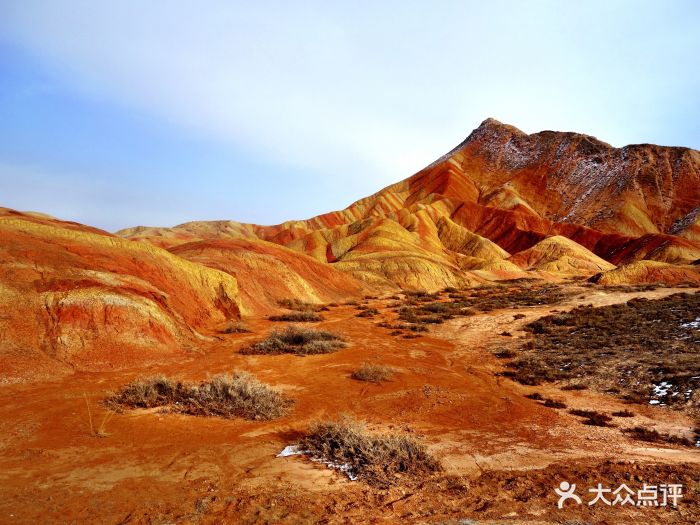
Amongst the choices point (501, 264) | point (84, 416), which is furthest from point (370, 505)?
point (501, 264)

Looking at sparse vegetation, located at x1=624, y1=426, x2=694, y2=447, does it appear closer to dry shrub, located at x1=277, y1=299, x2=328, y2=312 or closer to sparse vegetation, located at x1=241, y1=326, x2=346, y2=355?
sparse vegetation, located at x1=241, y1=326, x2=346, y2=355

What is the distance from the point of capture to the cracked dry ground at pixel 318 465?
17.6 feet

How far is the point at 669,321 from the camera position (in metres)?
17.7

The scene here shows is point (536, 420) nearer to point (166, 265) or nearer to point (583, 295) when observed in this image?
point (166, 265)

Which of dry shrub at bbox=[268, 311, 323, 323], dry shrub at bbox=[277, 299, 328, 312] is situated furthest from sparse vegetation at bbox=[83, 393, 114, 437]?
dry shrub at bbox=[277, 299, 328, 312]

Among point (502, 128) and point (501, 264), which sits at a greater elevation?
point (502, 128)

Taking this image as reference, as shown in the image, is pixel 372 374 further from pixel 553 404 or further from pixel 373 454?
pixel 373 454

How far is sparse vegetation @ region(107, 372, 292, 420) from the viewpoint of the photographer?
9000mm

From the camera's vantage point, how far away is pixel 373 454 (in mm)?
6645

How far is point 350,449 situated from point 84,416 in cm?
569

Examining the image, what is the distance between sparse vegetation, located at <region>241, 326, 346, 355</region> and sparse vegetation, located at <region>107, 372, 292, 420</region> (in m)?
5.33

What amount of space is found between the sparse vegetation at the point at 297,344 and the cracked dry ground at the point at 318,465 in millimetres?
3149

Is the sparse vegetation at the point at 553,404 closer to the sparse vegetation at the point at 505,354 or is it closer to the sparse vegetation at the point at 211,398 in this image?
the sparse vegetation at the point at 505,354

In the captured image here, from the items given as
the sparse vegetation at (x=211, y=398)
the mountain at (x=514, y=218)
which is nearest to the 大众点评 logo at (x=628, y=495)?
the sparse vegetation at (x=211, y=398)
